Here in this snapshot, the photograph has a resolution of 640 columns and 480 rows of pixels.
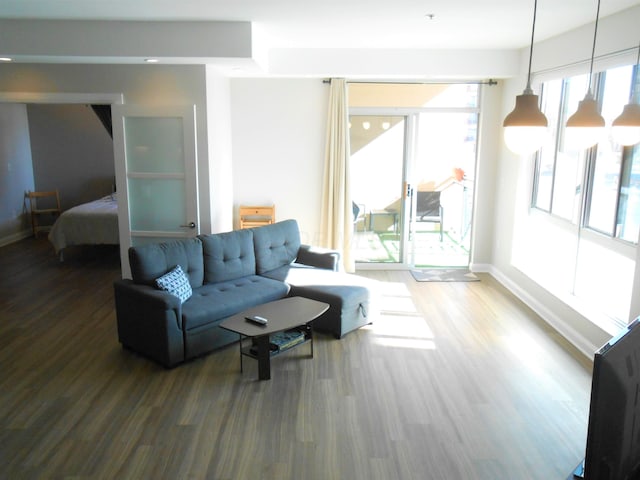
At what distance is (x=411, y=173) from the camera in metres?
6.66

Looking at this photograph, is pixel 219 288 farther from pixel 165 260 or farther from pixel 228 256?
pixel 165 260

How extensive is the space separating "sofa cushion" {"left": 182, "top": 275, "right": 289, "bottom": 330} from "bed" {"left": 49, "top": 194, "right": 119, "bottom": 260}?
9.88 ft

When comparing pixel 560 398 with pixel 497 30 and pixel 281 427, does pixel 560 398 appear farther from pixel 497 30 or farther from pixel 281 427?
pixel 497 30

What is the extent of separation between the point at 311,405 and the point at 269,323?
727mm

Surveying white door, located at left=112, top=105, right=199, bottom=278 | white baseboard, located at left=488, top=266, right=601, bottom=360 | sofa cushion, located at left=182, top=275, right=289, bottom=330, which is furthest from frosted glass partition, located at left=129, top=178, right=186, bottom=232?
white baseboard, located at left=488, top=266, right=601, bottom=360

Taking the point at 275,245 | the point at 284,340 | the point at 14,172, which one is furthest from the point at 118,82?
the point at 14,172

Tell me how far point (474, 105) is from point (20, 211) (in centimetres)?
748

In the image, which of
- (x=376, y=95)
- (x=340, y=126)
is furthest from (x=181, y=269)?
(x=376, y=95)

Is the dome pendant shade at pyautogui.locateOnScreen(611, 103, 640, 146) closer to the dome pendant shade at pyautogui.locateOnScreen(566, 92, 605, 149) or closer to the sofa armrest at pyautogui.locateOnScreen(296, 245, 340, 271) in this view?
the dome pendant shade at pyautogui.locateOnScreen(566, 92, 605, 149)

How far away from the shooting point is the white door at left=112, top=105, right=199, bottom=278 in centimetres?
528

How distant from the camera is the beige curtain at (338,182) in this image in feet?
20.8

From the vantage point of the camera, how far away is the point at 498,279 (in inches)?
255

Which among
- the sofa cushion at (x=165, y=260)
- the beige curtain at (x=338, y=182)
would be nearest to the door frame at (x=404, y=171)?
the beige curtain at (x=338, y=182)

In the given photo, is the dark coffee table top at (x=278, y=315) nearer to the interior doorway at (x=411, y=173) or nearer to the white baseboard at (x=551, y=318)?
the white baseboard at (x=551, y=318)
